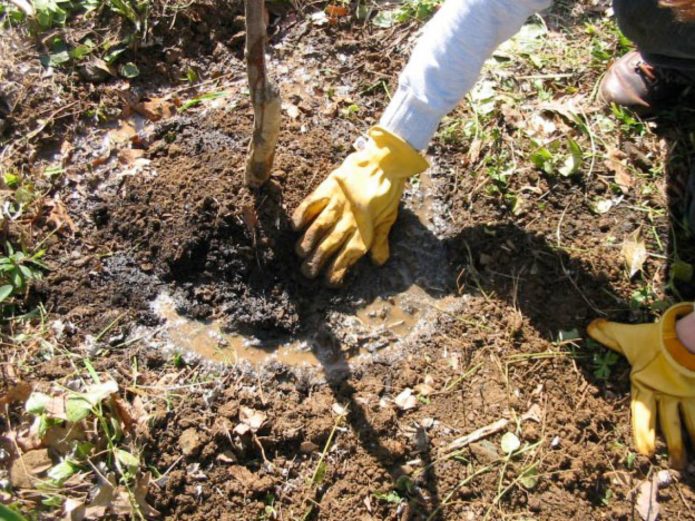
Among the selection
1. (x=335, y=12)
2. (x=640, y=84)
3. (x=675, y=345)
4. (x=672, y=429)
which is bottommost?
(x=672, y=429)

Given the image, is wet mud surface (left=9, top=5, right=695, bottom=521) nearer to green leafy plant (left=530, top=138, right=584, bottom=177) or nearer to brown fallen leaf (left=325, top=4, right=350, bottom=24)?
green leafy plant (left=530, top=138, right=584, bottom=177)

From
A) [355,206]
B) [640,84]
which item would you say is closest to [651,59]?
[640,84]

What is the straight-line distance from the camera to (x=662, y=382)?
7.20 ft

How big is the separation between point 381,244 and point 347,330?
38 cm

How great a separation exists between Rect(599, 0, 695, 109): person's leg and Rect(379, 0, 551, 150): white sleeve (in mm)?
394

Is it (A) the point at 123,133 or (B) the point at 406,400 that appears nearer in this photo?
(B) the point at 406,400

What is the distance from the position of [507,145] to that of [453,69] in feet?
2.10

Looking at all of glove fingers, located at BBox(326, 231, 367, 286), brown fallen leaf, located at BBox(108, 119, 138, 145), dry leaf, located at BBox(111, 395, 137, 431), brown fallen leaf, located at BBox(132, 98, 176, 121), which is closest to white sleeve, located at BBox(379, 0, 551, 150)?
glove fingers, located at BBox(326, 231, 367, 286)

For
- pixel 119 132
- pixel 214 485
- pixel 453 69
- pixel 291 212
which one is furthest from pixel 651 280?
pixel 119 132

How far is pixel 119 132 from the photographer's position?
2.75m

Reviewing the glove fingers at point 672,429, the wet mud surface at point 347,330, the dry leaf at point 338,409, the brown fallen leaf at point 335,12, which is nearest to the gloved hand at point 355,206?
the wet mud surface at point 347,330

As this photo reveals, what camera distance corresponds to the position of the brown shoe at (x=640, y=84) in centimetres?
275

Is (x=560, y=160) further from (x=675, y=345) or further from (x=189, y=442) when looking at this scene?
(x=189, y=442)

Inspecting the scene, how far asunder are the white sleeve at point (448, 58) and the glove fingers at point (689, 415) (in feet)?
4.49
